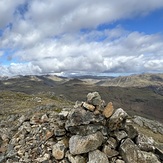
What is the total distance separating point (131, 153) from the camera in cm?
2069

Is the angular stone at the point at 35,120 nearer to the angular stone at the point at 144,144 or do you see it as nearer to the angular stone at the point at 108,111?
the angular stone at the point at 108,111

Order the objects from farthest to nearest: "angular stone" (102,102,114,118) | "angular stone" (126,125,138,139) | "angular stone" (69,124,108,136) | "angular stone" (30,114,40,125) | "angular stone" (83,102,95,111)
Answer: "angular stone" (30,114,40,125)
"angular stone" (83,102,95,111)
"angular stone" (102,102,114,118)
"angular stone" (126,125,138,139)
"angular stone" (69,124,108,136)

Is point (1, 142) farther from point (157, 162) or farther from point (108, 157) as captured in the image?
point (157, 162)

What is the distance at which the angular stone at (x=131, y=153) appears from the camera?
20500 mm

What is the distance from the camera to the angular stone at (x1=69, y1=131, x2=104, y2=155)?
2103cm

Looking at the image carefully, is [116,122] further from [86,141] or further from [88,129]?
[86,141]

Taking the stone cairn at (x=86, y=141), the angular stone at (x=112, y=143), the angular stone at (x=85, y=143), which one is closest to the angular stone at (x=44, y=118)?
the stone cairn at (x=86, y=141)

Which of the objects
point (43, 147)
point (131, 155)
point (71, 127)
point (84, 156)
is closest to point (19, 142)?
point (43, 147)

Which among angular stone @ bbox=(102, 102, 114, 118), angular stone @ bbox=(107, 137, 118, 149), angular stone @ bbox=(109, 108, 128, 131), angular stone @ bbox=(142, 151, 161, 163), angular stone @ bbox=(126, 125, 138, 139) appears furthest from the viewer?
angular stone @ bbox=(102, 102, 114, 118)

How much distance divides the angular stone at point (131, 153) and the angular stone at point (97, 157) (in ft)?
5.31

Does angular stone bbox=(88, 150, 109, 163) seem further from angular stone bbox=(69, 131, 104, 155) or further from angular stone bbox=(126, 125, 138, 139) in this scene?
angular stone bbox=(126, 125, 138, 139)

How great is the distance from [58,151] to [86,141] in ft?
9.11

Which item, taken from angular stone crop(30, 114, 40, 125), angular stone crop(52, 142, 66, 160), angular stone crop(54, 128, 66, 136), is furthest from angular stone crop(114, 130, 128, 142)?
angular stone crop(30, 114, 40, 125)

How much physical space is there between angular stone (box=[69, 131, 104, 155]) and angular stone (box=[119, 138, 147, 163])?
6.57 feet
